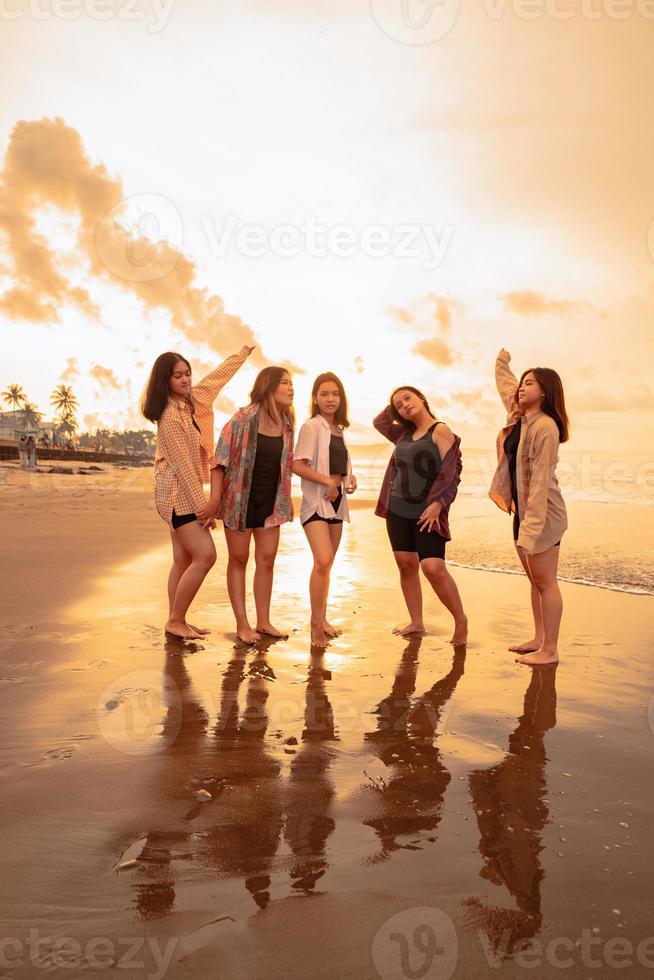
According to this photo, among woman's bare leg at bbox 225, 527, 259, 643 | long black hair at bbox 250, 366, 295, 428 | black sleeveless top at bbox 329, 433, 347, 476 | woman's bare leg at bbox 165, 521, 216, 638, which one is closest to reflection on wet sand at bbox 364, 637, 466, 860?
woman's bare leg at bbox 225, 527, 259, 643

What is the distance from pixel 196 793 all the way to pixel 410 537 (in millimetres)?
3231

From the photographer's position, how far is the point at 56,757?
2.95 metres

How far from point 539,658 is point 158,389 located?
3329 millimetres

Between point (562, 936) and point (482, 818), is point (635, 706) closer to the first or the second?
point (482, 818)

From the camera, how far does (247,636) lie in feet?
16.7

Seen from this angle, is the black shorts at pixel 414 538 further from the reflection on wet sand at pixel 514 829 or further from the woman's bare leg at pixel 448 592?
the reflection on wet sand at pixel 514 829

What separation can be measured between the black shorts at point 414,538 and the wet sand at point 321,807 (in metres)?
0.67

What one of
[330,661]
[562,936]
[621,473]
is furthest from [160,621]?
[621,473]

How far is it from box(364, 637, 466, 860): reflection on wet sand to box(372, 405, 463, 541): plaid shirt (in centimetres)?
137

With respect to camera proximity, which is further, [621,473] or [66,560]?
[621,473]

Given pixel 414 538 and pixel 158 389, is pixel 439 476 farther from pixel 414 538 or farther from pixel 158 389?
pixel 158 389

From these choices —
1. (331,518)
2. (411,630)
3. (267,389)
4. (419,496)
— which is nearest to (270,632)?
(331,518)

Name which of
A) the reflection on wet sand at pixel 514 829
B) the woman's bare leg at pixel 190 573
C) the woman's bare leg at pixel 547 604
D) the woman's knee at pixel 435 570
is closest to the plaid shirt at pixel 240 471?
the woman's bare leg at pixel 190 573

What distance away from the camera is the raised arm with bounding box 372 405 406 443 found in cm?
586
